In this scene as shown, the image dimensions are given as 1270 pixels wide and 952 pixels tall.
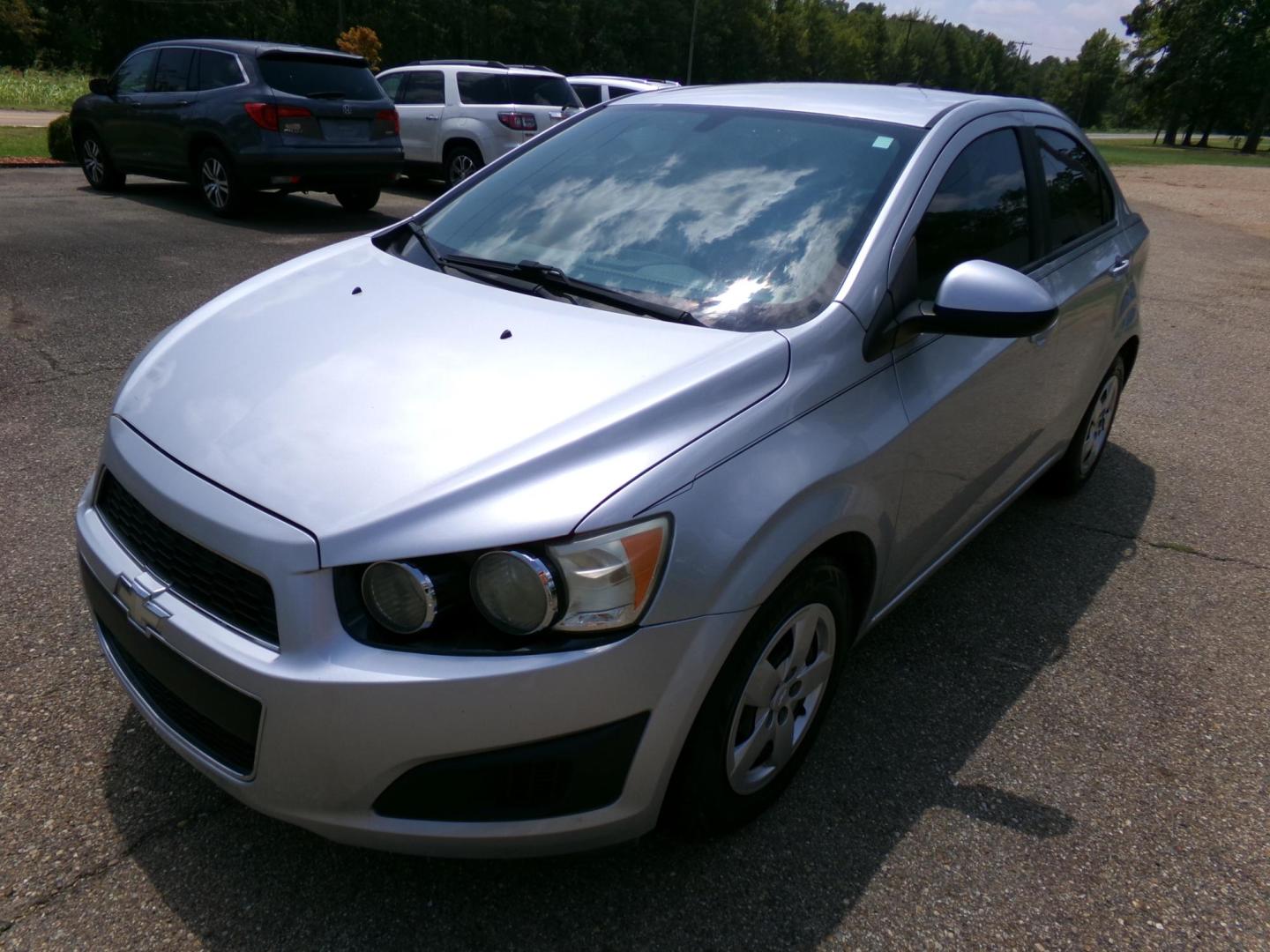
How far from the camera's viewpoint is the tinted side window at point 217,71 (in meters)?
9.78

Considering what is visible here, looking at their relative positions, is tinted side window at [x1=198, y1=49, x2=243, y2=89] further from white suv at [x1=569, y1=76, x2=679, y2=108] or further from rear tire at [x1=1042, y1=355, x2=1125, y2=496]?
rear tire at [x1=1042, y1=355, x2=1125, y2=496]

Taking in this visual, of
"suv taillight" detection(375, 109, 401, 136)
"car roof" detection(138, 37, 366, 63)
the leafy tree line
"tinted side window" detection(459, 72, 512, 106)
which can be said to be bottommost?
"suv taillight" detection(375, 109, 401, 136)

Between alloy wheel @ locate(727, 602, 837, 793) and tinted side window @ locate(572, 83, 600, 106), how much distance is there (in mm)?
14274

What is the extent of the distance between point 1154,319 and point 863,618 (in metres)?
7.30

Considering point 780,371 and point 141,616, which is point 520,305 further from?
point 141,616

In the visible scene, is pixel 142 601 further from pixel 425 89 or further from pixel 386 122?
pixel 425 89

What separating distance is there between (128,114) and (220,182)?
163cm

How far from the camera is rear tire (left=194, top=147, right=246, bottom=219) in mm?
9828

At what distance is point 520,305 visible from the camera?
2541 mm

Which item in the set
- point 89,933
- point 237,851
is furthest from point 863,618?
point 89,933

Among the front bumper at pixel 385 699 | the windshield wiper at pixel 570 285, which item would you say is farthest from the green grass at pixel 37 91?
the front bumper at pixel 385 699

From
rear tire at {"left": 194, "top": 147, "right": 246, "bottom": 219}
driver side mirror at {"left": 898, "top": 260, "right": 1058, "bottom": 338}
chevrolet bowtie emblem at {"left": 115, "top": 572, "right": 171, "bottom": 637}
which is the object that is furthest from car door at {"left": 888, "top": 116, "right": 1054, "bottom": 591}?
rear tire at {"left": 194, "top": 147, "right": 246, "bottom": 219}

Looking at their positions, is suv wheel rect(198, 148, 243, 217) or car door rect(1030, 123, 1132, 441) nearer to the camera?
car door rect(1030, 123, 1132, 441)

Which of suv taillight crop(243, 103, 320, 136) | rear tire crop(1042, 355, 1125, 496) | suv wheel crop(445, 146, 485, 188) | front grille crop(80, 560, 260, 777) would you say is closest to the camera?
front grille crop(80, 560, 260, 777)
